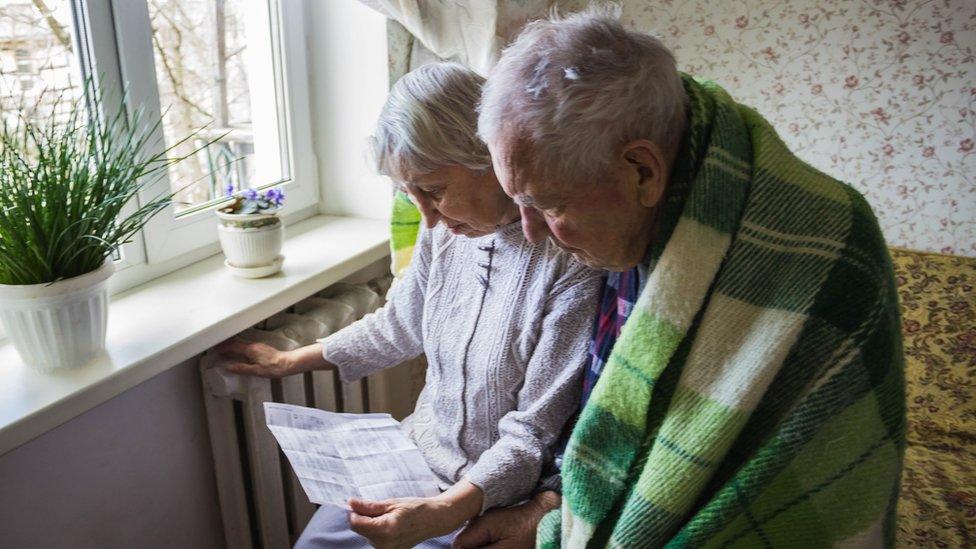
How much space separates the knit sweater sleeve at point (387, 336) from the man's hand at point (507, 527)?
39cm

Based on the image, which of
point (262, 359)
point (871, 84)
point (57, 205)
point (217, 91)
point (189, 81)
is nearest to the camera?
point (57, 205)

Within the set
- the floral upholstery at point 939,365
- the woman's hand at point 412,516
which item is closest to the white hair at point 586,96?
the woman's hand at point 412,516

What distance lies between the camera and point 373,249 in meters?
1.64

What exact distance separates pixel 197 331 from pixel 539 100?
0.73 meters

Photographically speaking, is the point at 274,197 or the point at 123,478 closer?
the point at 123,478

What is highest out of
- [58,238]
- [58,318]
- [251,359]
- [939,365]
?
[58,238]

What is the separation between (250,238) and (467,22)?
62 centimetres

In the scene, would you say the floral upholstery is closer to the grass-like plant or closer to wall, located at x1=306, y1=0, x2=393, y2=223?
wall, located at x1=306, y1=0, x2=393, y2=223

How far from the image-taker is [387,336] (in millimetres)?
1371

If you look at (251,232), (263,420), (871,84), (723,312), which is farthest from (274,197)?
(871,84)

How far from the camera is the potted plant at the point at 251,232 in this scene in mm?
1336

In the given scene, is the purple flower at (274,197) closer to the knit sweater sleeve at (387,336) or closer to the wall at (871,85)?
the knit sweater sleeve at (387,336)

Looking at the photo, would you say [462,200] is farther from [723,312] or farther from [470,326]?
[723,312]

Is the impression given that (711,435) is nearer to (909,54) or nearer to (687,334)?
(687,334)
